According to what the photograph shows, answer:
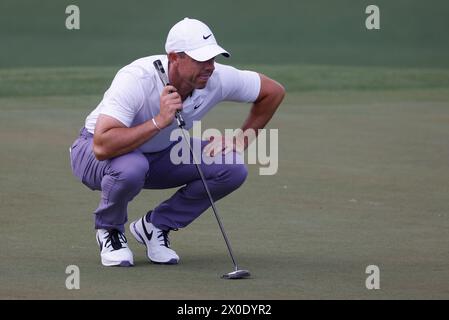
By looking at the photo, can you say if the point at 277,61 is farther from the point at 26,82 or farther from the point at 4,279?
the point at 4,279

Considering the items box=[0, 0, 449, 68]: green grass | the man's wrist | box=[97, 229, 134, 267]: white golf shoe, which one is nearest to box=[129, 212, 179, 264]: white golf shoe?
box=[97, 229, 134, 267]: white golf shoe

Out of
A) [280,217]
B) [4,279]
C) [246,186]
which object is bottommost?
[4,279]

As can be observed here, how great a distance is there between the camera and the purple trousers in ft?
22.1

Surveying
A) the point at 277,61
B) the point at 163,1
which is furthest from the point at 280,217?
the point at 163,1

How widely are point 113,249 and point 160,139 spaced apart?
70 centimetres

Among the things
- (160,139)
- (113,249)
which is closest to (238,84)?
(160,139)

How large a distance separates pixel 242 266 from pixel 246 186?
3.15 m

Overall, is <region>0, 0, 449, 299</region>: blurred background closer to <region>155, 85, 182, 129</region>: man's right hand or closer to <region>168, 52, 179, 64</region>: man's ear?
<region>155, 85, 182, 129</region>: man's right hand

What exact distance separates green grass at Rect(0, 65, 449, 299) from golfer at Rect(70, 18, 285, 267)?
248 mm

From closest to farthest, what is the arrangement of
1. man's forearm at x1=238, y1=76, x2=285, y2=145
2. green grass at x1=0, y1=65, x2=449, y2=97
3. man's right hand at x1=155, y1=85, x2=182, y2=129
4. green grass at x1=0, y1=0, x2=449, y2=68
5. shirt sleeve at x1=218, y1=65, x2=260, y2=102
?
man's right hand at x1=155, y1=85, x2=182, y2=129
shirt sleeve at x1=218, y1=65, x2=260, y2=102
man's forearm at x1=238, y1=76, x2=285, y2=145
green grass at x1=0, y1=65, x2=449, y2=97
green grass at x1=0, y1=0, x2=449, y2=68

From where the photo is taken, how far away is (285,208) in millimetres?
9039

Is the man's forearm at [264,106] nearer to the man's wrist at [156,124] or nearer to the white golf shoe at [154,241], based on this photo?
the white golf shoe at [154,241]

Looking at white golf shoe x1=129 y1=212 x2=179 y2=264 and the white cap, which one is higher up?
the white cap

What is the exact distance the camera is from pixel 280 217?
341 inches
